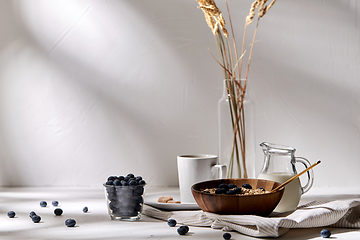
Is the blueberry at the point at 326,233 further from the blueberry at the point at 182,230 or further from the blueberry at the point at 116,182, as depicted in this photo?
the blueberry at the point at 116,182

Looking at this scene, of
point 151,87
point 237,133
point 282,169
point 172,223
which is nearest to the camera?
point 172,223

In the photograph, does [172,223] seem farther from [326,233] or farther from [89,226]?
[326,233]

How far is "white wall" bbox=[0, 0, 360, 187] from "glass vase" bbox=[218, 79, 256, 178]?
307 mm

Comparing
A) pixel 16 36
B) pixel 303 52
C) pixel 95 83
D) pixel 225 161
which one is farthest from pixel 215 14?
pixel 16 36

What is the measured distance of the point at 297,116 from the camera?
1325mm

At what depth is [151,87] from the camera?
4.53 feet

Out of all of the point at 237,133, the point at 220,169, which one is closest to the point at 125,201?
the point at 220,169

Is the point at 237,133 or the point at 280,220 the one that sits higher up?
the point at 237,133

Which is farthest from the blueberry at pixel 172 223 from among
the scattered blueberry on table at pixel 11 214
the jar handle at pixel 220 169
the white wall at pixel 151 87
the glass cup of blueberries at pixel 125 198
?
the white wall at pixel 151 87

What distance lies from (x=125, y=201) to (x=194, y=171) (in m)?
0.21

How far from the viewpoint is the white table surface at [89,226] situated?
2.39 ft

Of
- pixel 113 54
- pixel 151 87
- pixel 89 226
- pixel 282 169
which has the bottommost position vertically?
pixel 89 226

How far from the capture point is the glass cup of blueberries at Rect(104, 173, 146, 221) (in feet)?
2.79

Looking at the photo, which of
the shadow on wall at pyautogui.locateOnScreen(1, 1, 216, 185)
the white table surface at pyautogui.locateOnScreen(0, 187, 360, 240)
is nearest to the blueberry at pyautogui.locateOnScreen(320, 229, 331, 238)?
the white table surface at pyautogui.locateOnScreen(0, 187, 360, 240)
